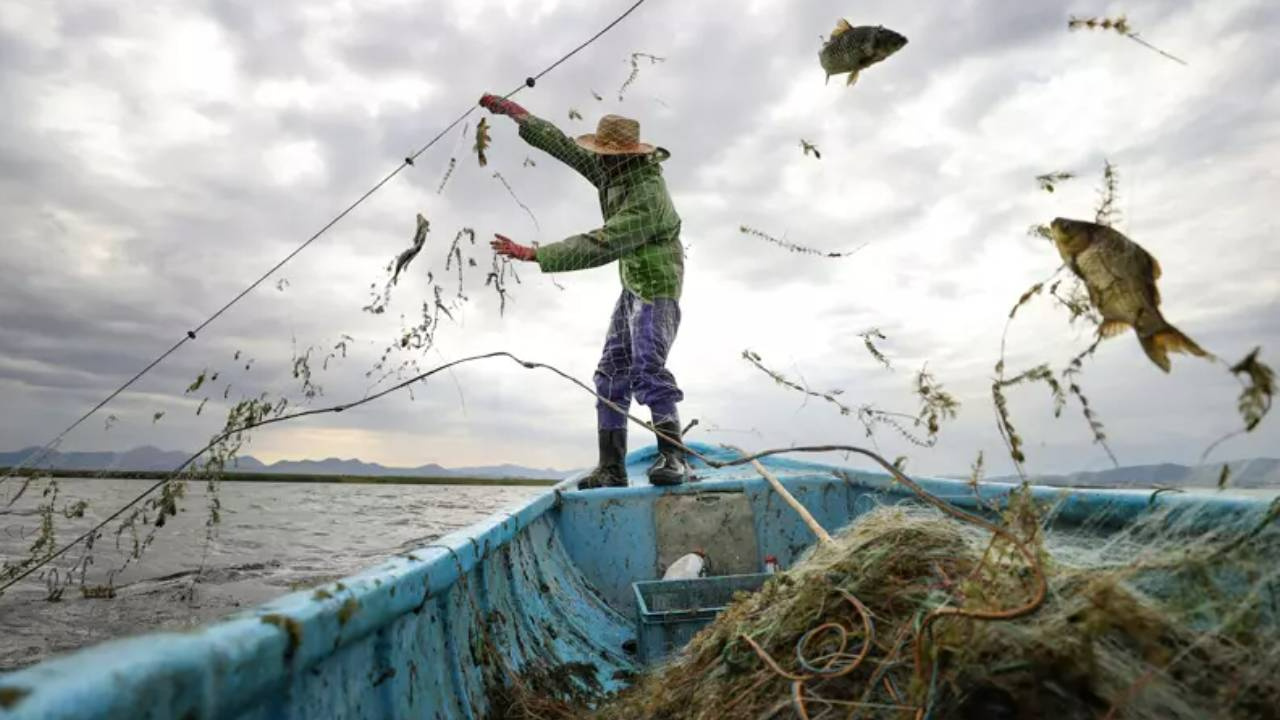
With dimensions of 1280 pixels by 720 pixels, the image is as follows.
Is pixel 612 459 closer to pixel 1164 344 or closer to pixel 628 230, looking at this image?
pixel 628 230

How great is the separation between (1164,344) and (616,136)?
423 cm

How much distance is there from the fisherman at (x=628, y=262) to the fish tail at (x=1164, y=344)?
3.32 meters

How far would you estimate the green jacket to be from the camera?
15.1 feet

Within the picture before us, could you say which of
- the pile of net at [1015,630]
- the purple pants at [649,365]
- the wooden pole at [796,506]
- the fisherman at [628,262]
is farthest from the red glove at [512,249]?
the pile of net at [1015,630]

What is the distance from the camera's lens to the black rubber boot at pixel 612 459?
16.8ft

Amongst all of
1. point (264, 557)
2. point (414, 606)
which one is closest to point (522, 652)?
point (414, 606)

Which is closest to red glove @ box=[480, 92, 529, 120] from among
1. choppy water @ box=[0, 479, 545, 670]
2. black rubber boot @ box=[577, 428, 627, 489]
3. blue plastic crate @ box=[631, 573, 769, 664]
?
black rubber boot @ box=[577, 428, 627, 489]

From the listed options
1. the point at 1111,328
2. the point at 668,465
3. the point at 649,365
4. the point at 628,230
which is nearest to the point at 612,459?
the point at 668,465

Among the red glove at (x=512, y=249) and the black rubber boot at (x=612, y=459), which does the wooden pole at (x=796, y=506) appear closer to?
the black rubber boot at (x=612, y=459)

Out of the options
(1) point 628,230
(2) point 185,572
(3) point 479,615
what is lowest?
(2) point 185,572

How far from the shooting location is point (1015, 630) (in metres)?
1.18

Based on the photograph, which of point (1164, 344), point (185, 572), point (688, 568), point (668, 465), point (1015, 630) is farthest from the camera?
point (185, 572)

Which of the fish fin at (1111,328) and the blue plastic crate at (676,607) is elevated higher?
the fish fin at (1111,328)

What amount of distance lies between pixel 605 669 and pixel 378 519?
534 inches
